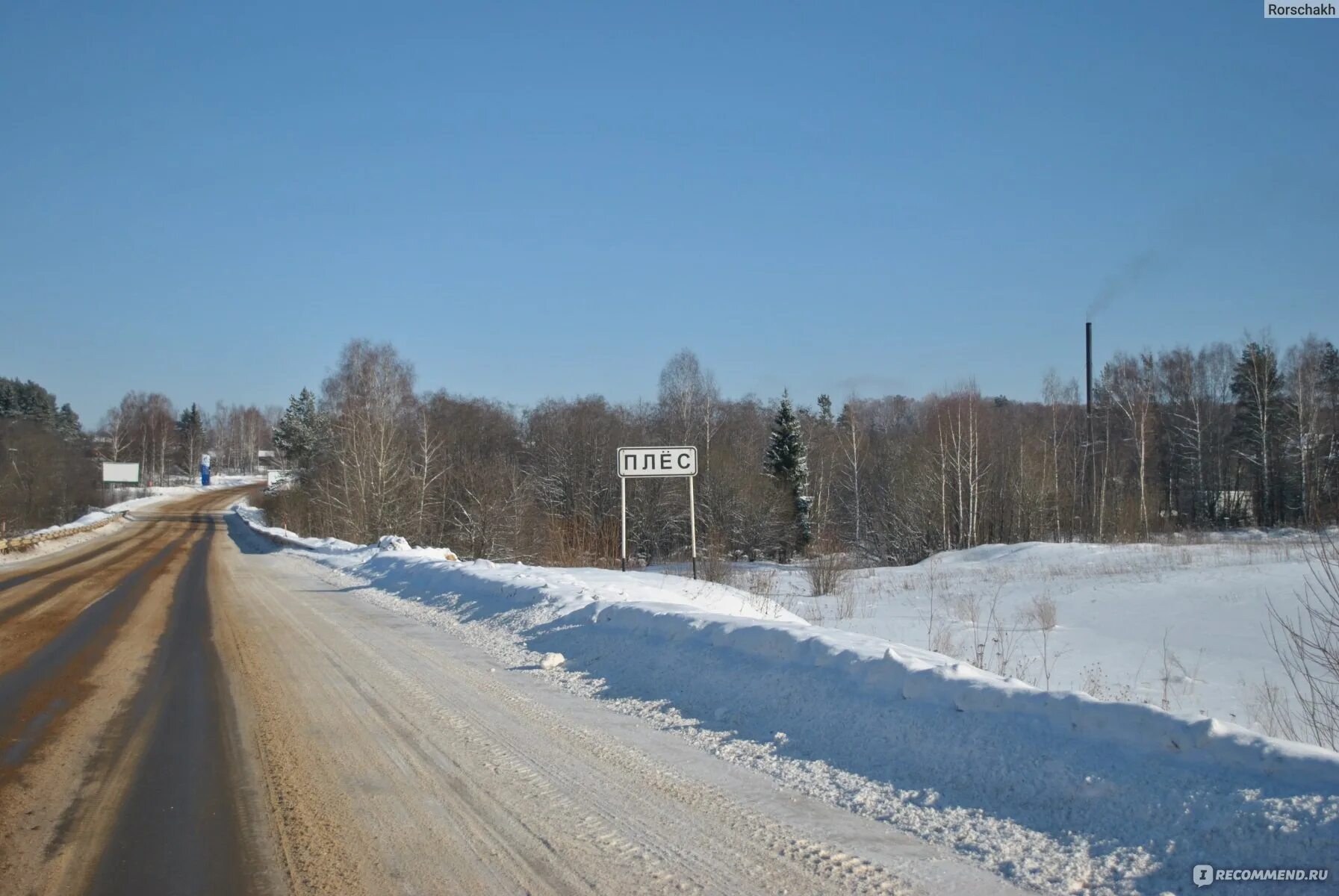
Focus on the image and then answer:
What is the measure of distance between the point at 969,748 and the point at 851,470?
5990 cm

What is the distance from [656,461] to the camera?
19469 mm

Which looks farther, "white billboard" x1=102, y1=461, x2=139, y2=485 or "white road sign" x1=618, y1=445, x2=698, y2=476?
"white billboard" x1=102, y1=461, x2=139, y2=485

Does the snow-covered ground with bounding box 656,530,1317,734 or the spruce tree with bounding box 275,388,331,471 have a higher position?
the spruce tree with bounding box 275,388,331,471

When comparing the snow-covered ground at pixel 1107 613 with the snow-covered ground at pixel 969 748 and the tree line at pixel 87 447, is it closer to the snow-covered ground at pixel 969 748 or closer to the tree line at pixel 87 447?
the snow-covered ground at pixel 969 748

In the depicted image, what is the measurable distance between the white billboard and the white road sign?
317ft

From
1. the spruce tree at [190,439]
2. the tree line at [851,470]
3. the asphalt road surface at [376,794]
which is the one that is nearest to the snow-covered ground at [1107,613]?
the asphalt road surface at [376,794]

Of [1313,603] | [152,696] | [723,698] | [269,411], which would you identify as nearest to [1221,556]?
[1313,603]

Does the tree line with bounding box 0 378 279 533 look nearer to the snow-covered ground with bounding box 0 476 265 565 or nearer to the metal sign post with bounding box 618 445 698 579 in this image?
the snow-covered ground with bounding box 0 476 265 565

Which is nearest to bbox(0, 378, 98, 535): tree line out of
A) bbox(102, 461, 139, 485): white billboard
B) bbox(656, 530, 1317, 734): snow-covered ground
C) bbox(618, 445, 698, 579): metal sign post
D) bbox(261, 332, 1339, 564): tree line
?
bbox(261, 332, 1339, 564): tree line

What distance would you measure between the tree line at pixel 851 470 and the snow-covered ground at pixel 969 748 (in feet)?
71.3

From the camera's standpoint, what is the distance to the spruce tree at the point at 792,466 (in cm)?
5369

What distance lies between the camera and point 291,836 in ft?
16.1

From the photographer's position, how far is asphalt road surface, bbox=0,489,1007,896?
4367mm

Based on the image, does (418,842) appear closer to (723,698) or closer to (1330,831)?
(723,698)
